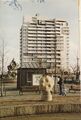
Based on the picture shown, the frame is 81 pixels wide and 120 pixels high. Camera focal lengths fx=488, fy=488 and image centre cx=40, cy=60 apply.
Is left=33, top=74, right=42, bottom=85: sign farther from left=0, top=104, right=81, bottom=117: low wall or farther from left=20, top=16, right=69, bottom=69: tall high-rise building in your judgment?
left=0, top=104, right=81, bottom=117: low wall

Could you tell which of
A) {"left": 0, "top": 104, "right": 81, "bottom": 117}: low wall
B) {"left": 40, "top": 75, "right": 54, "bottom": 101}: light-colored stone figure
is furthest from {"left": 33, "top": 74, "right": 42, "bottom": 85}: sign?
{"left": 0, "top": 104, "right": 81, "bottom": 117}: low wall

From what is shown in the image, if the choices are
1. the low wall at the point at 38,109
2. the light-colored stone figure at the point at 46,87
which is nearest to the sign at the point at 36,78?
the light-colored stone figure at the point at 46,87

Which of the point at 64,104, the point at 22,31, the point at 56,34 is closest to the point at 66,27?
the point at 56,34

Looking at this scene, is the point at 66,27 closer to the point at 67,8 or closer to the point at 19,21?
the point at 67,8

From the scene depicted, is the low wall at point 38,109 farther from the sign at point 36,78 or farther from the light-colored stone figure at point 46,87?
the sign at point 36,78

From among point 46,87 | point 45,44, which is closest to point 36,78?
point 46,87

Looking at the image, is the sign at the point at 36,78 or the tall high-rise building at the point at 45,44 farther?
the sign at the point at 36,78

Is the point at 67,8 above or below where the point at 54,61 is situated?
above
